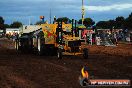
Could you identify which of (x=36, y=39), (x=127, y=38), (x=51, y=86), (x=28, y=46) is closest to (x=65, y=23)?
(x=36, y=39)

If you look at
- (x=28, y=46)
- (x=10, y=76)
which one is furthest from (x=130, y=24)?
(x=10, y=76)

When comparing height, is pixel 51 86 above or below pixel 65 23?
below

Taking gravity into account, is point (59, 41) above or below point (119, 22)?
below

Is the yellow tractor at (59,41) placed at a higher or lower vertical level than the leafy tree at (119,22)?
lower

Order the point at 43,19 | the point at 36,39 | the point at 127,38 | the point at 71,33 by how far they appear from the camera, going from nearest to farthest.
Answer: the point at 71,33, the point at 36,39, the point at 43,19, the point at 127,38

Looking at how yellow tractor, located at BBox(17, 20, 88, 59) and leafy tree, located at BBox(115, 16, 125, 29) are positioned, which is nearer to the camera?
yellow tractor, located at BBox(17, 20, 88, 59)

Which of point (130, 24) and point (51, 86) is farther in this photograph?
point (130, 24)

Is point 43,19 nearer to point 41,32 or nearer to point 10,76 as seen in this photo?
point 41,32

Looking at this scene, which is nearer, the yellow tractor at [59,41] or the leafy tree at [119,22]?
the yellow tractor at [59,41]

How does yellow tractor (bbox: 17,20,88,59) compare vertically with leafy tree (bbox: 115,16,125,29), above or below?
below

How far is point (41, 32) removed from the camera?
30.3 metres

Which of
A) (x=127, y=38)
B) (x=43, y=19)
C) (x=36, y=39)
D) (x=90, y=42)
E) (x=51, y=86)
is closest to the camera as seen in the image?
(x=51, y=86)

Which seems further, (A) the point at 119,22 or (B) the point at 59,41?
(A) the point at 119,22

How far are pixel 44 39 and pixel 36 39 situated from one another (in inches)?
104
